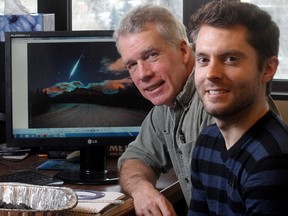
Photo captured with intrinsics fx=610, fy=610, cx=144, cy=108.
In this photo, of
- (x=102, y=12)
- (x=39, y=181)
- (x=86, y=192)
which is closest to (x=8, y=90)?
(x=39, y=181)

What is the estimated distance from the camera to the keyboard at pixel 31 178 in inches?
78.4

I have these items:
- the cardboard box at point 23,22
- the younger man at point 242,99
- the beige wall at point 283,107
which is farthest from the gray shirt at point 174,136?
the cardboard box at point 23,22

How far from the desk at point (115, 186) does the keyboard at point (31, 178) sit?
5cm

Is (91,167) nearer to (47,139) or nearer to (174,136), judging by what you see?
(47,139)

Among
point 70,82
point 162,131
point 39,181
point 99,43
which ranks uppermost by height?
point 99,43

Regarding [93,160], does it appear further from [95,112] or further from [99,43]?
[99,43]

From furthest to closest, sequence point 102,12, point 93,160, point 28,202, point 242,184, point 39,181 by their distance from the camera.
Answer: point 102,12
point 93,160
point 39,181
point 28,202
point 242,184

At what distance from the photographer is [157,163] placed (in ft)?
6.79

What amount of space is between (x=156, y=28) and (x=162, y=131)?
383 millimetres

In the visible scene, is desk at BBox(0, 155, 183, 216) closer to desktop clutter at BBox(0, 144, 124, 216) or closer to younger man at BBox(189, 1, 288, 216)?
desktop clutter at BBox(0, 144, 124, 216)

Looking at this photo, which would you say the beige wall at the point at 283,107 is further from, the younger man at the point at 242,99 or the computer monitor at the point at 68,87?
the younger man at the point at 242,99

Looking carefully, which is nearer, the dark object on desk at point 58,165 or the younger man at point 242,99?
the younger man at point 242,99

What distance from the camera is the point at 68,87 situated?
6.90ft

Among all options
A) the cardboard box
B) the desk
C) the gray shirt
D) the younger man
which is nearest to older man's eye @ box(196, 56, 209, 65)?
the younger man
